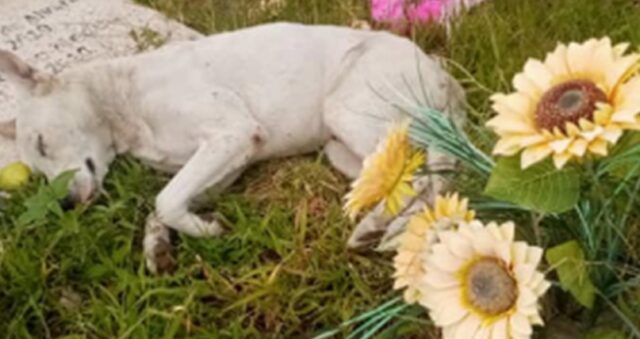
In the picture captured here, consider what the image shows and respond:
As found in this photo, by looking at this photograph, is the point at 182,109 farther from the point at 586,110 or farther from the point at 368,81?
the point at 586,110

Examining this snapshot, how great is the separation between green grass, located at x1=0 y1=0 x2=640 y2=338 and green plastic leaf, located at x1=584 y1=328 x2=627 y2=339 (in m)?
0.48

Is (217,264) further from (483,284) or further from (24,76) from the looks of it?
(483,284)

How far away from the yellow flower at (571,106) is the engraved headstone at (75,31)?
2.39 meters

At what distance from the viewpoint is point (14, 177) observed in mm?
3553

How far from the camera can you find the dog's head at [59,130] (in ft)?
11.5

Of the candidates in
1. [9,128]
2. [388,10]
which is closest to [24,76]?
[9,128]

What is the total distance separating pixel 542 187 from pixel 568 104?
0.19 m

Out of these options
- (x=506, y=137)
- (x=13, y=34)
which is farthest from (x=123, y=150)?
(x=506, y=137)

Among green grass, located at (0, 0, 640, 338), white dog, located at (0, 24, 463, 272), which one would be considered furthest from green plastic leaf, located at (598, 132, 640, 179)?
white dog, located at (0, 24, 463, 272)

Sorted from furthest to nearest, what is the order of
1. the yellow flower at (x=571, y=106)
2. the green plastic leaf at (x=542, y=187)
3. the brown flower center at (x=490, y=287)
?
the green plastic leaf at (x=542, y=187) < the brown flower center at (x=490, y=287) < the yellow flower at (x=571, y=106)

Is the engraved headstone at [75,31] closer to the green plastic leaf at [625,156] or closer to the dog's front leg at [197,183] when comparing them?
the dog's front leg at [197,183]

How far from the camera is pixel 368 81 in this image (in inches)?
136

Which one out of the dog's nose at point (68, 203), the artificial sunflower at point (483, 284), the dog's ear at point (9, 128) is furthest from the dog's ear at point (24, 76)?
the artificial sunflower at point (483, 284)

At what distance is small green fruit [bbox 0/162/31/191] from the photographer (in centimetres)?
355
